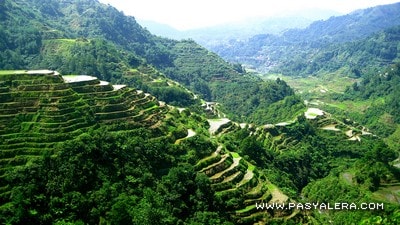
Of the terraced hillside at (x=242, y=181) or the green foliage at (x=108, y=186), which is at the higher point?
the green foliage at (x=108, y=186)

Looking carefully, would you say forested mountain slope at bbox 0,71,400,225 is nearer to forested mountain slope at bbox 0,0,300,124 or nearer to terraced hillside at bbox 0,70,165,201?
terraced hillside at bbox 0,70,165,201

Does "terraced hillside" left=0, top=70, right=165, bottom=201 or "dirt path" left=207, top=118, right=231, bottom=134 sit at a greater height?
"terraced hillside" left=0, top=70, right=165, bottom=201

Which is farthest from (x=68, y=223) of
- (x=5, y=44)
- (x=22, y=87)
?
(x=5, y=44)

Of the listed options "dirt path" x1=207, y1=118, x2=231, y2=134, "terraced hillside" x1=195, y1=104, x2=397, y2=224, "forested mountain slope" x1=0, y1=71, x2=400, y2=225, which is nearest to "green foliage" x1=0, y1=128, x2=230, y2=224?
"forested mountain slope" x1=0, y1=71, x2=400, y2=225

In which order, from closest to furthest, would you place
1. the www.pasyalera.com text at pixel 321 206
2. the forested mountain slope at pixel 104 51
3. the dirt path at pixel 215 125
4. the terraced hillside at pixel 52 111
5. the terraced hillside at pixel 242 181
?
the terraced hillside at pixel 52 111, the terraced hillside at pixel 242 181, the www.pasyalera.com text at pixel 321 206, the dirt path at pixel 215 125, the forested mountain slope at pixel 104 51

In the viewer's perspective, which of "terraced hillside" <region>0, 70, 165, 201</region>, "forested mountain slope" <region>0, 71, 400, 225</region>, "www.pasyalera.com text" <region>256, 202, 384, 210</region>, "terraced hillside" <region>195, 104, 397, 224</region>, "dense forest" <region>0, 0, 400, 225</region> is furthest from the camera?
"www.pasyalera.com text" <region>256, 202, 384, 210</region>

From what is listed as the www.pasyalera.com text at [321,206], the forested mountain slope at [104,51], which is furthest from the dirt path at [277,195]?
the forested mountain slope at [104,51]

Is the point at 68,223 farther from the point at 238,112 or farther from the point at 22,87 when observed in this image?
the point at 238,112

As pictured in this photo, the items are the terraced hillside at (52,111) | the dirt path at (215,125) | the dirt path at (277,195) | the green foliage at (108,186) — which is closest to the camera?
the green foliage at (108,186)

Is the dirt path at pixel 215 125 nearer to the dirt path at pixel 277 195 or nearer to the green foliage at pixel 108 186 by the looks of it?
the dirt path at pixel 277 195

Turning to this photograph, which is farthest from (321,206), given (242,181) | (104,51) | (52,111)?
(104,51)
